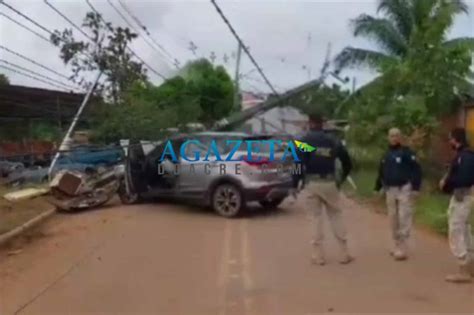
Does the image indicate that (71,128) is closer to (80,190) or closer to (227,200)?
(80,190)

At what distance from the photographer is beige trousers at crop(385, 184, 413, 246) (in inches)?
321

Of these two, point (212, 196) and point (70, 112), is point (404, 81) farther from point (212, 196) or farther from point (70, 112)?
point (70, 112)

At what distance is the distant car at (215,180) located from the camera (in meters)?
12.1

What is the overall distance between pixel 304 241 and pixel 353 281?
2620 millimetres

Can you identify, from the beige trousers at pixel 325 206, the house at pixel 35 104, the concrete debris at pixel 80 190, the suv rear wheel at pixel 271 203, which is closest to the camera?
the beige trousers at pixel 325 206

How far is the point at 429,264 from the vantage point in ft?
25.7

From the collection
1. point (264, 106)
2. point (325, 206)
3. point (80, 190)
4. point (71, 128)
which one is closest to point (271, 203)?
point (80, 190)

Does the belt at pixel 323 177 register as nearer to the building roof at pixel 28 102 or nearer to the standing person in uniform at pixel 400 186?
the standing person in uniform at pixel 400 186

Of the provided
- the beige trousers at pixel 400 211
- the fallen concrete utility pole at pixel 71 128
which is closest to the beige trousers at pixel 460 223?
the beige trousers at pixel 400 211

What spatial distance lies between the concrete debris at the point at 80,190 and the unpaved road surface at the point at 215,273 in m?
1.51

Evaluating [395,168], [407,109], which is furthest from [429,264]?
[407,109]

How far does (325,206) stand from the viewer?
26.5ft

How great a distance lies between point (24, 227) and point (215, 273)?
4.29m

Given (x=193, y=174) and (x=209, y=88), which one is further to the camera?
(x=209, y=88)
